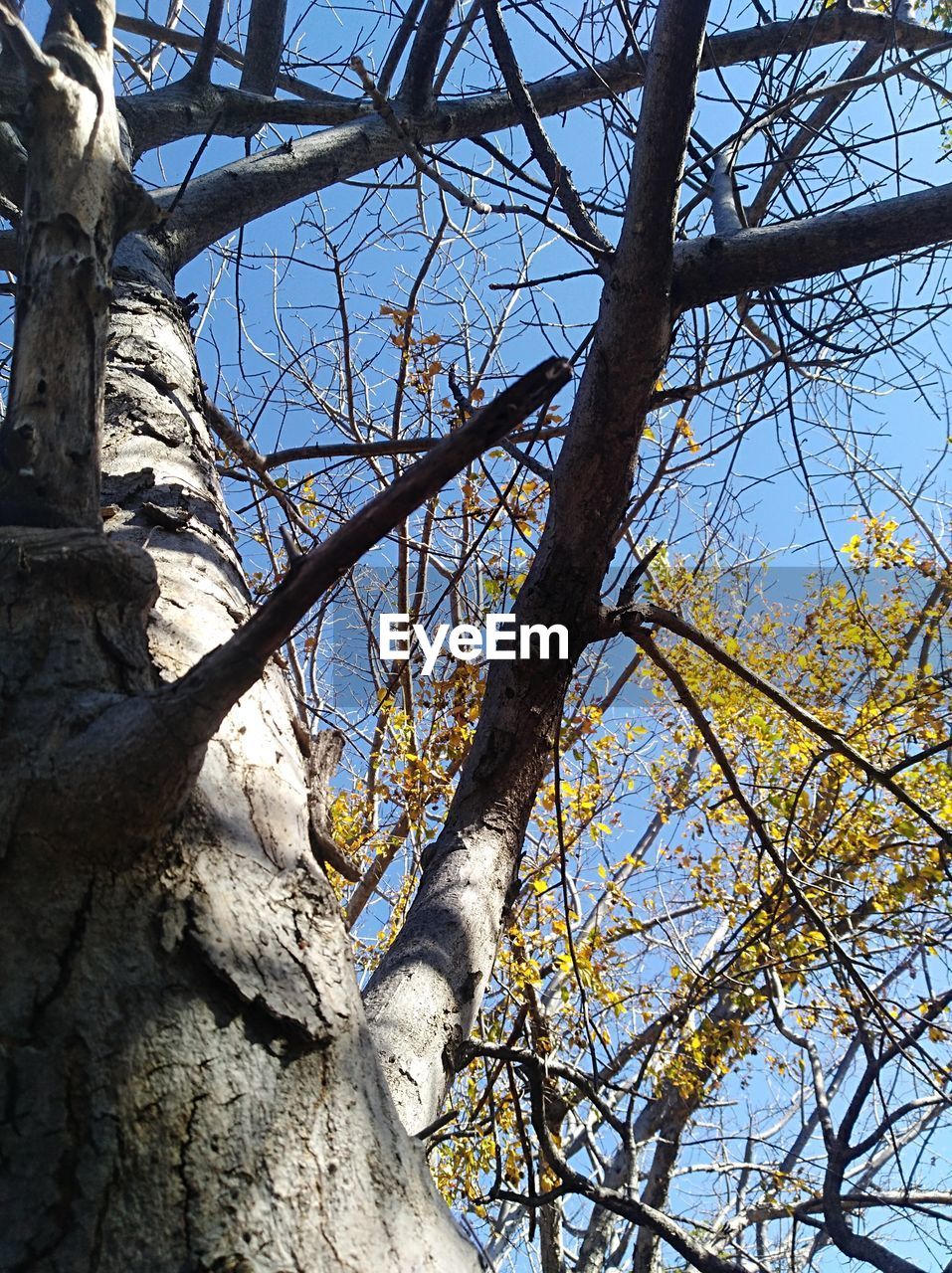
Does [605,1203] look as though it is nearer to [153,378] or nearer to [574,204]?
[153,378]

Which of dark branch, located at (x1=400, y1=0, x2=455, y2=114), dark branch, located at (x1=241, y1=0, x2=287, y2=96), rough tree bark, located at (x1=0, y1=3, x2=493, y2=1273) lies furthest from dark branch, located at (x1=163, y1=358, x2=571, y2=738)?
dark branch, located at (x1=241, y1=0, x2=287, y2=96)

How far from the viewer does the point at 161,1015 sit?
2.32ft

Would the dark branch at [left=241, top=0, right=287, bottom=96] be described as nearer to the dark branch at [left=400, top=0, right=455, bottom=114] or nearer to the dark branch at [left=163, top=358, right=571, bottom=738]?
the dark branch at [left=400, top=0, right=455, bottom=114]

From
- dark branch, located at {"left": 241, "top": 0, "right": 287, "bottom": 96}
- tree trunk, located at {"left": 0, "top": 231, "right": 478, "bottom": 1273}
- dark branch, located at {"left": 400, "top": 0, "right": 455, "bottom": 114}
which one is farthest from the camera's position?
dark branch, located at {"left": 241, "top": 0, "right": 287, "bottom": 96}

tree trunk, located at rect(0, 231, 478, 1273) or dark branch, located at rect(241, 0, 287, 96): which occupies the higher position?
dark branch, located at rect(241, 0, 287, 96)

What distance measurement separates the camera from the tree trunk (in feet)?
2.07

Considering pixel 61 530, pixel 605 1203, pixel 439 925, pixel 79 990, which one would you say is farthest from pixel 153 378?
pixel 605 1203

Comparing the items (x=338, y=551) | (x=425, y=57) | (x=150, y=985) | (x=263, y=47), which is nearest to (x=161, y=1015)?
(x=150, y=985)

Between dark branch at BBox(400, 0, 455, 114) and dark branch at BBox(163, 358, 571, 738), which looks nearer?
dark branch at BBox(163, 358, 571, 738)

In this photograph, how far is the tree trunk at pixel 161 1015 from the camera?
631 mm

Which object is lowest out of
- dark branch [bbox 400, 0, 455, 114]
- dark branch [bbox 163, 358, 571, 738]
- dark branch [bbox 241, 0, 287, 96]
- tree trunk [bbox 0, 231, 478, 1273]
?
tree trunk [bbox 0, 231, 478, 1273]

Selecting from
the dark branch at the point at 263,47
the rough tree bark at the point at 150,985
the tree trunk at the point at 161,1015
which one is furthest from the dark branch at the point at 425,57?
the tree trunk at the point at 161,1015

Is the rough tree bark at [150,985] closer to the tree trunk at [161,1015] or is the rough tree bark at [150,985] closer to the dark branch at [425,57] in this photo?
the tree trunk at [161,1015]

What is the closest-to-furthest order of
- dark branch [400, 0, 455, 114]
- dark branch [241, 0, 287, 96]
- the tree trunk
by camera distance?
the tree trunk, dark branch [400, 0, 455, 114], dark branch [241, 0, 287, 96]
